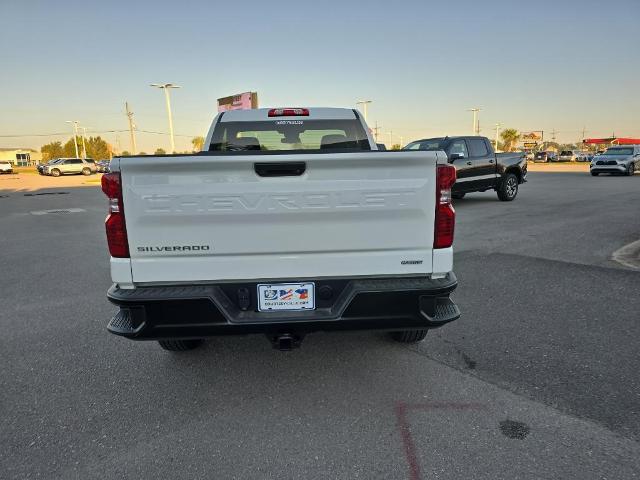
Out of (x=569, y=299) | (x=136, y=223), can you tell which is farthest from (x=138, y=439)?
(x=569, y=299)

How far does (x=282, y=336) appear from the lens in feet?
8.89

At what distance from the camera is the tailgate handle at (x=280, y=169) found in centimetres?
256

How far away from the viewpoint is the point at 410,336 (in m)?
3.68

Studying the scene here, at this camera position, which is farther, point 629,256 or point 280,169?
point 629,256

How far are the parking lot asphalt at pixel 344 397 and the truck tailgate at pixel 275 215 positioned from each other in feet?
3.03

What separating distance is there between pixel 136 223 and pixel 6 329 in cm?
291

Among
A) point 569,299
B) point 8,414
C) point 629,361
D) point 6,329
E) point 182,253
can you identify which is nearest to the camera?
point 182,253

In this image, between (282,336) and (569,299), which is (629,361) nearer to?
(569,299)

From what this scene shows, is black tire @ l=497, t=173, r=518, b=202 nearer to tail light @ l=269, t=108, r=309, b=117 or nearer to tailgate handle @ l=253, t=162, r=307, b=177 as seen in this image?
tail light @ l=269, t=108, r=309, b=117

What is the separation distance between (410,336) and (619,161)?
90.6 feet

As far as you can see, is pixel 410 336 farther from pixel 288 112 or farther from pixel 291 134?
pixel 288 112

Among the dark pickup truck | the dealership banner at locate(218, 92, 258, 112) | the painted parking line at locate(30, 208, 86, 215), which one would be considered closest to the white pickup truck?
the dark pickup truck

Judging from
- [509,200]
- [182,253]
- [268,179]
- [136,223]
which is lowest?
[509,200]

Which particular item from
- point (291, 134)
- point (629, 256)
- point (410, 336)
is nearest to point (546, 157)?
point (629, 256)
